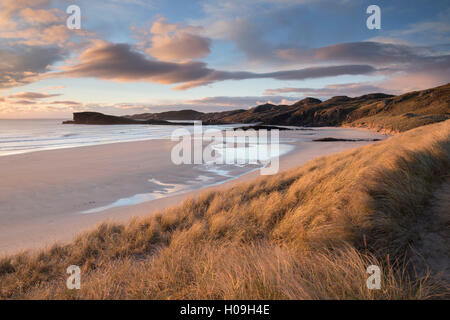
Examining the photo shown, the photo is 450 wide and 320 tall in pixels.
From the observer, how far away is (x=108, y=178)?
1225 cm

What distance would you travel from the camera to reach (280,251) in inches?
130

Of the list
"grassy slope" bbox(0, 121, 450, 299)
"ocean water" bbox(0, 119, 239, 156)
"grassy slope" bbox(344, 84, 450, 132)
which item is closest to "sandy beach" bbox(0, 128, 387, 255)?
"grassy slope" bbox(0, 121, 450, 299)

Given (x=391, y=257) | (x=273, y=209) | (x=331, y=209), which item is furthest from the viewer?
(x=273, y=209)

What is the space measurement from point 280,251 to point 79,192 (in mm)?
9654

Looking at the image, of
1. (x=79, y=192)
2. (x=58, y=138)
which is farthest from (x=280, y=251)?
(x=58, y=138)

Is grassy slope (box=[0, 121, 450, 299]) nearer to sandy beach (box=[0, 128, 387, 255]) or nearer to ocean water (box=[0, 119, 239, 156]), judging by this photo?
sandy beach (box=[0, 128, 387, 255])

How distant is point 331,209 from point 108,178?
11382mm

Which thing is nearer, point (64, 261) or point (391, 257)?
point (391, 257)

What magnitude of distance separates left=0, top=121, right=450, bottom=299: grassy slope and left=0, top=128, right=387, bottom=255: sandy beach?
6.34 feet

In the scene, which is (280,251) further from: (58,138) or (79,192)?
(58,138)

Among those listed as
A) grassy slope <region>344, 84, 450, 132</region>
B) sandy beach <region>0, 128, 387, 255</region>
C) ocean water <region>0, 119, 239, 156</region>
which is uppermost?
grassy slope <region>344, 84, 450, 132</region>

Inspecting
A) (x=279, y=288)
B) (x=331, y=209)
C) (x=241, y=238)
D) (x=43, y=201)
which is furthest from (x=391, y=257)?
(x=43, y=201)

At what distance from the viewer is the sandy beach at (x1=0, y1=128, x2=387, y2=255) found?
21.6 ft

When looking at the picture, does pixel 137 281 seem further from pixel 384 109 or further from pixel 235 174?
pixel 384 109
